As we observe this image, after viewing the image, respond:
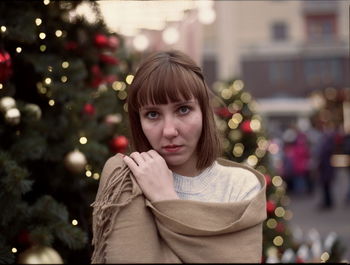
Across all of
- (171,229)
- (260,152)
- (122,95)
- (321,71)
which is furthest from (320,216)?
(321,71)

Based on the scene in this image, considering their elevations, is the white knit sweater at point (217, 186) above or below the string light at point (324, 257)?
above

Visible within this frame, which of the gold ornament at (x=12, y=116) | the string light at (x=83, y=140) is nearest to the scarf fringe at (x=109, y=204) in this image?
the gold ornament at (x=12, y=116)

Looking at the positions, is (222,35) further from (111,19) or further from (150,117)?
(150,117)

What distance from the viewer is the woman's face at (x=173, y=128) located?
1.66m

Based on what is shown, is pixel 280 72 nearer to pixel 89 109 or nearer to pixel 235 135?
pixel 235 135

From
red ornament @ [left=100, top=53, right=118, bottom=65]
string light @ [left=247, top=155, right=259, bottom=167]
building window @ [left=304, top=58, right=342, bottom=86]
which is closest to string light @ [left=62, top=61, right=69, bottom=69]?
red ornament @ [left=100, top=53, right=118, bottom=65]

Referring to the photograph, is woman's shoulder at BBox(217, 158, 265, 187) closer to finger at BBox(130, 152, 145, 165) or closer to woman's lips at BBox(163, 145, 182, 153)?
woman's lips at BBox(163, 145, 182, 153)

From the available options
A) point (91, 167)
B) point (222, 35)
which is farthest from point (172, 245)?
point (222, 35)

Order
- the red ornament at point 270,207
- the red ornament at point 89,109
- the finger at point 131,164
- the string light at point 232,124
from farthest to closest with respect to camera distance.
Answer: the string light at point 232,124, the red ornament at point 270,207, the red ornament at point 89,109, the finger at point 131,164

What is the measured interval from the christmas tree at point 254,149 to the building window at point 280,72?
3267cm

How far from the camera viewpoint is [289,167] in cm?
1373

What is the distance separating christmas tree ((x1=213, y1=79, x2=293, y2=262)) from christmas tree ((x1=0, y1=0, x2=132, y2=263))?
1.55 meters

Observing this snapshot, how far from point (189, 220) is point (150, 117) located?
347mm

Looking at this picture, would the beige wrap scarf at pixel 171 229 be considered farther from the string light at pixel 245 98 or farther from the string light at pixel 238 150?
the string light at pixel 245 98
